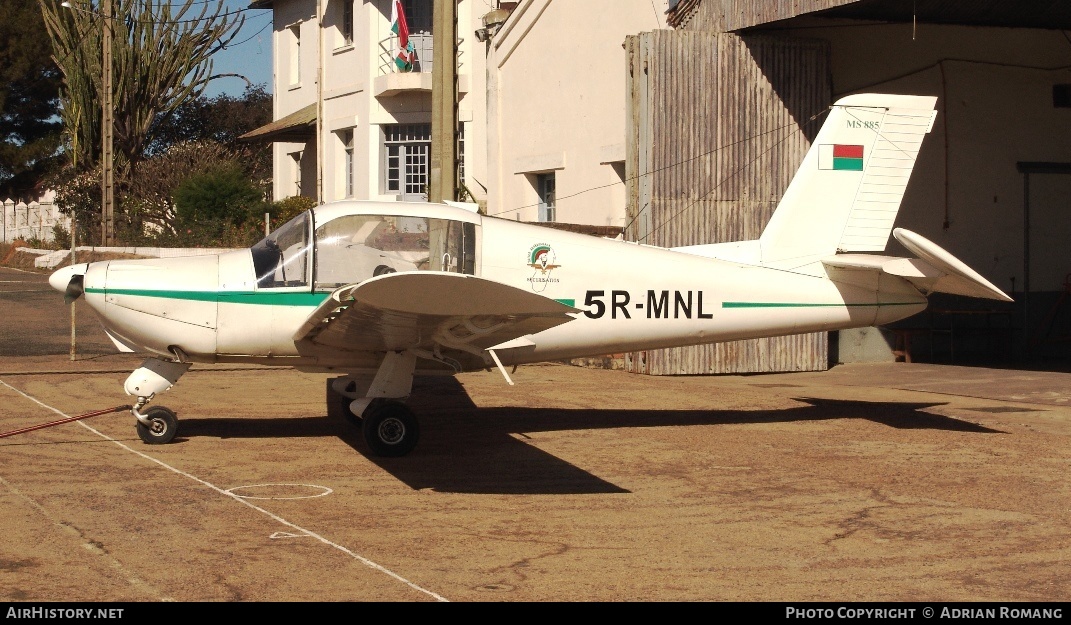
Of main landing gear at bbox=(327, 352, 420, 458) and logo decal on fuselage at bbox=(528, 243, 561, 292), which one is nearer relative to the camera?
main landing gear at bbox=(327, 352, 420, 458)

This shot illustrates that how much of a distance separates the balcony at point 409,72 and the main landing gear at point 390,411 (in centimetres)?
2007

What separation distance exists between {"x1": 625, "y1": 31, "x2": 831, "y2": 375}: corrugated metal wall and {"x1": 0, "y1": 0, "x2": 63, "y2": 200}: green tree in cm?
4211

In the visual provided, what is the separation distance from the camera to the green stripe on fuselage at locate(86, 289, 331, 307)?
359 inches

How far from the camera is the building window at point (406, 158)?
3058 centimetres

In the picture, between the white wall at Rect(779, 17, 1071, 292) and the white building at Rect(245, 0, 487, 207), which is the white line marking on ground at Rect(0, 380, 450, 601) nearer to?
the white wall at Rect(779, 17, 1071, 292)

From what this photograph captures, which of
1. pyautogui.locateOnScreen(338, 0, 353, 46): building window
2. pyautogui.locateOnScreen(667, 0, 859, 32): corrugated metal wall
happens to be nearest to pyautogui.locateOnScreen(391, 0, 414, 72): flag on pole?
pyautogui.locateOnScreen(338, 0, 353, 46): building window

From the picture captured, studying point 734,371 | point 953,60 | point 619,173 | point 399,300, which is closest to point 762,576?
point 399,300

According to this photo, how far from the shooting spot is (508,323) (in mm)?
8523

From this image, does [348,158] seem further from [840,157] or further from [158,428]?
[158,428]

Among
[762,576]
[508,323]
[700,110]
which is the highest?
[700,110]

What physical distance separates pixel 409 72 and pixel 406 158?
8.34 ft

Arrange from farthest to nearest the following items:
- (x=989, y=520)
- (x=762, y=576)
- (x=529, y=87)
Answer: (x=529, y=87), (x=989, y=520), (x=762, y=576)

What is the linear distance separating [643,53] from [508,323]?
8.40 meters

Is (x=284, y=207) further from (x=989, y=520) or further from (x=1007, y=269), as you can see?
(x=989, y=520)
